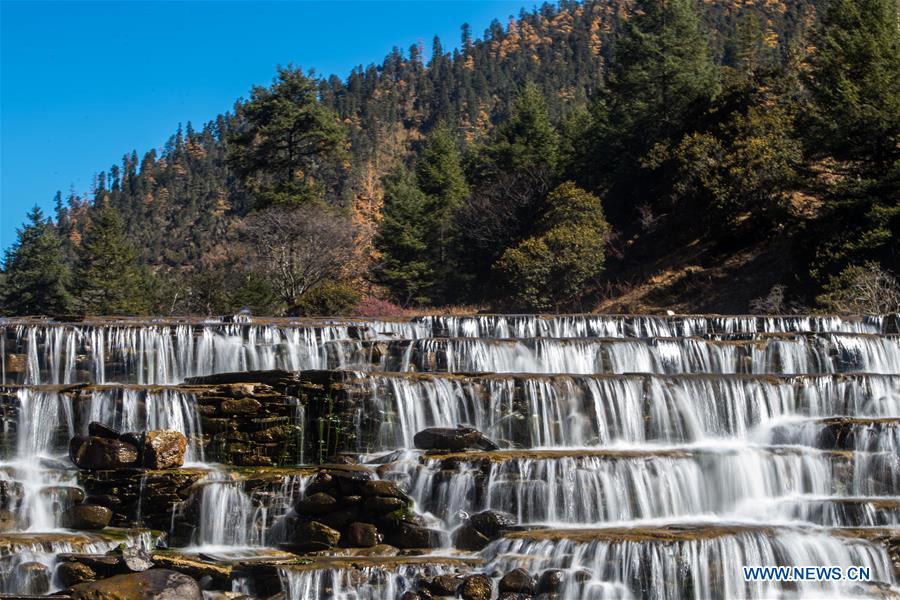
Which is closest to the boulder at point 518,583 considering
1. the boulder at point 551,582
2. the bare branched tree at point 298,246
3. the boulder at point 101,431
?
the boulder at point 551,582

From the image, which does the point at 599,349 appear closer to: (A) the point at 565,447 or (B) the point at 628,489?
(A) the point at 565,447

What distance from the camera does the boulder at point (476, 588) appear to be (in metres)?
13.5

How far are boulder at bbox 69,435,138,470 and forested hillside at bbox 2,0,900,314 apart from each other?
2520 cm

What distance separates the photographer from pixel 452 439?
1761cm

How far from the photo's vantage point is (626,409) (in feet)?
64.1

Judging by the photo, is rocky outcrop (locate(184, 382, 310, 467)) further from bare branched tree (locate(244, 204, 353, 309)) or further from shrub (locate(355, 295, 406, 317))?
shrub (locate(355, 295, 406, 317))

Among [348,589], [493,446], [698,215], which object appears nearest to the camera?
[348,589]

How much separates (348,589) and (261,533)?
2841 mm

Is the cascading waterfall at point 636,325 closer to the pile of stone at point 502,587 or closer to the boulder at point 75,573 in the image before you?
the pile of stone at point 502,587

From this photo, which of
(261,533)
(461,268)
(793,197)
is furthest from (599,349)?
(461,268)

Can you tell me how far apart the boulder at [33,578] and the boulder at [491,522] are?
6656 millimetres

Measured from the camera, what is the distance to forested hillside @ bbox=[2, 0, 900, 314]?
1447 inches

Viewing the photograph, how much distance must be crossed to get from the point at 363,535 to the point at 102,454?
494 centimetres

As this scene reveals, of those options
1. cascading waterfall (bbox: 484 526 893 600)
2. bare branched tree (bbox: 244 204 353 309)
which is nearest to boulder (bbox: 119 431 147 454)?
cascading waterfall (bbox: 484 526 893 600)
